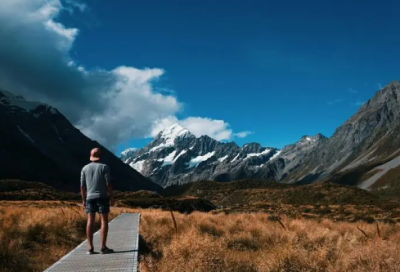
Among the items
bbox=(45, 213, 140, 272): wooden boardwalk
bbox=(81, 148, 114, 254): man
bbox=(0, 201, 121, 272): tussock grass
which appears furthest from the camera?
bbox=(81, 148, 114, 254): man

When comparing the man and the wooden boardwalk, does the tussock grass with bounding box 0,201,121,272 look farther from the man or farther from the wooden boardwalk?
the man

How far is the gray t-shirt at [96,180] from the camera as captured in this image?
29.4ft

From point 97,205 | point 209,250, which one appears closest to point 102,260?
point 97,205

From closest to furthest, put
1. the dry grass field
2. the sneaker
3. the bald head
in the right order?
the dry grass field < the sneaker < the bald head

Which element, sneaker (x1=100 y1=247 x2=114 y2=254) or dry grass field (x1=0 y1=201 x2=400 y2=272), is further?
sneaker (x1=100 y1=247 x2=114 y2=254)

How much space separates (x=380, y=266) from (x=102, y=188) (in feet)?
21.4

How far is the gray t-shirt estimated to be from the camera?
Result: 29.4 ft

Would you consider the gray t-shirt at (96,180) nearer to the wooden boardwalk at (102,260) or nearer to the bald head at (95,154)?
the bald head at (95,154)

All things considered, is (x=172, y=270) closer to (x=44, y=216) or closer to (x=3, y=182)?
(x=44, y=216)

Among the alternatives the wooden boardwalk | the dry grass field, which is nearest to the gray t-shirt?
the wooden boardwalk

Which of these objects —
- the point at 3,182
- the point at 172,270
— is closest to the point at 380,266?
the point at 172,270

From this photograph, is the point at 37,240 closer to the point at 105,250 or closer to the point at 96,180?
the point at 105,250

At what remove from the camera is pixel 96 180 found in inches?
355

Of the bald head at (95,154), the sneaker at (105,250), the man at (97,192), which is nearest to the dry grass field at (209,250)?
the sneaker at (105,250)
